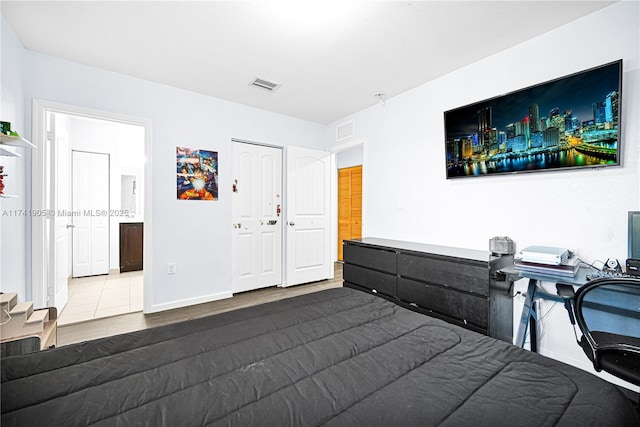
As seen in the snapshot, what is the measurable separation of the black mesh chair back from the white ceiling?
1828 mm

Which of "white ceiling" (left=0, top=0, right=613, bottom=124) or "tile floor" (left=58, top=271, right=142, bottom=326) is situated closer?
"white ceiling" (left=0, top=0, right=613, bottom=124)

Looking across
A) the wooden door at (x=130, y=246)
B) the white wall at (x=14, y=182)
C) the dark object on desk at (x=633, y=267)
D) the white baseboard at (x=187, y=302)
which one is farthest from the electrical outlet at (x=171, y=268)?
the dark object on desk at (x=633, y=267)

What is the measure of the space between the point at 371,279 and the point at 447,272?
0.88 m

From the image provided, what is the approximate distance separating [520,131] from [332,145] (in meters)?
2.76

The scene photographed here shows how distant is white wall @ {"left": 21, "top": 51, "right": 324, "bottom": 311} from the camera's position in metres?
2.76

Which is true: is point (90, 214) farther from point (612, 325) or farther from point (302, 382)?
point (612, 325)

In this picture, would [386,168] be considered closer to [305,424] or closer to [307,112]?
[307,112]

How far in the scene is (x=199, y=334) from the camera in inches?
52.5

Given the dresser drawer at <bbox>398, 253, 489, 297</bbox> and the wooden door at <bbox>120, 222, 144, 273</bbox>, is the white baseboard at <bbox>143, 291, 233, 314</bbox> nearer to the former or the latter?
the dresser drawer at <bbox>398, 253, 489, 297</bbox>

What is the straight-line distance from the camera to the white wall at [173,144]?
2.76 meters

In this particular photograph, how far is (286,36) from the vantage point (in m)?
2.29

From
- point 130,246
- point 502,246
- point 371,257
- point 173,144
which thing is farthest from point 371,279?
point 130,246

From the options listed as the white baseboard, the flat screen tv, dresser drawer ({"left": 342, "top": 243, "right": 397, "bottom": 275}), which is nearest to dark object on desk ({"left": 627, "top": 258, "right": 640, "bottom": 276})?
the flat screen tv

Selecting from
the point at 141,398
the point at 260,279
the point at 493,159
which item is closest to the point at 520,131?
the point at 493,159
